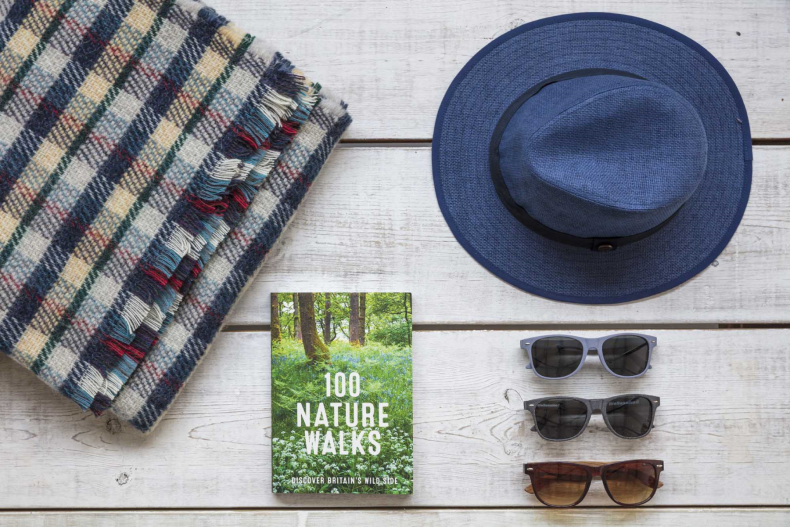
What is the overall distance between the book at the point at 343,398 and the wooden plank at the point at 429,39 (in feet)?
0.84

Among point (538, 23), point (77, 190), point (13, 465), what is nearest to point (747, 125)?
point (538, 23)

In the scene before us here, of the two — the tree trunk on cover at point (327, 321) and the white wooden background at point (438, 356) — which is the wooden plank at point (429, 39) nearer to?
the white wooden background at point (438, 356)

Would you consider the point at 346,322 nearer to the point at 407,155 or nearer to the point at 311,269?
the point at 311,269

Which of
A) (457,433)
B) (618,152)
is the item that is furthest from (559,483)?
(618,152)

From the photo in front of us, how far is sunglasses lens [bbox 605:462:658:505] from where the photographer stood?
74 centimetres

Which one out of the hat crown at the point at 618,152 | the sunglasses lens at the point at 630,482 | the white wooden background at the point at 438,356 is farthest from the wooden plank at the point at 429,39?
the sunglasses lens at the point at 630,482

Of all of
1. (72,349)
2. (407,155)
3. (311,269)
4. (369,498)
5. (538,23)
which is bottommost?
(369,498)

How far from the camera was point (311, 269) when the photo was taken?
2.49ft

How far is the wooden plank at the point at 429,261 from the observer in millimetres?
758

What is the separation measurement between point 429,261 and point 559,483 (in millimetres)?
338

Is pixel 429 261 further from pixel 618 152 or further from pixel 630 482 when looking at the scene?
pixel 630 482

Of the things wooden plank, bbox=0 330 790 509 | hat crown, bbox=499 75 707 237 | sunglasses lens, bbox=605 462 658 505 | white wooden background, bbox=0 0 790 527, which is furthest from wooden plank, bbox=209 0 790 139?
sunglasses lens, bbox=605 462 658 505

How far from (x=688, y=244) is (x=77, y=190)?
30.6 inches

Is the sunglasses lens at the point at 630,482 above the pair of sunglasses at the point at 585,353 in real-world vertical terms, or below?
below
